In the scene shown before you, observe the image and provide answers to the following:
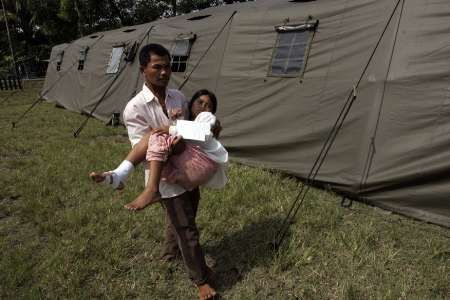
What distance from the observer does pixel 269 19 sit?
6.09 metres

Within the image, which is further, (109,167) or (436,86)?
(109,167)

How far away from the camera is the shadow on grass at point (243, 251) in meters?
3.28

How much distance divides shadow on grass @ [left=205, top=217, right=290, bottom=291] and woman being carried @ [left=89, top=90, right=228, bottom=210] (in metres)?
0.83

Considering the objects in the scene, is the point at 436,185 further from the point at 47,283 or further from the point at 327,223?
the point at 47,283

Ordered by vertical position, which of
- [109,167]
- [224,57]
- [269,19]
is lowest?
[109,167]

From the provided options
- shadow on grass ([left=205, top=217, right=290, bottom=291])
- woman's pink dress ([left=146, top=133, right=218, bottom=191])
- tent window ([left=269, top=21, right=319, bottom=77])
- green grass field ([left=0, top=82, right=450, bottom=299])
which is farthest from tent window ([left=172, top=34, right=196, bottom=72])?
woman's pink dress ([left=146, top=133, right=218, bottom=191])

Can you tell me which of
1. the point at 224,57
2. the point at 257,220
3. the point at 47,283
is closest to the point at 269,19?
the point at 224,57

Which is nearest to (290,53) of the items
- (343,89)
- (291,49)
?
(291,49)

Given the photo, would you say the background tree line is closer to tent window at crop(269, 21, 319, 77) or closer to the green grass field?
tent window at crop(269, 21, 319, 77)

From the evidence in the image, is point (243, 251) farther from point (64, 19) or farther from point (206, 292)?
point (64, 19)

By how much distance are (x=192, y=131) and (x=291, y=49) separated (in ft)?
11.5

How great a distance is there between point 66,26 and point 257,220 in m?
31.8

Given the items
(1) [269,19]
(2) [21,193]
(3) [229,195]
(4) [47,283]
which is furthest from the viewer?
(1) [269,19]

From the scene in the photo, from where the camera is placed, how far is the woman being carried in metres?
2.56
